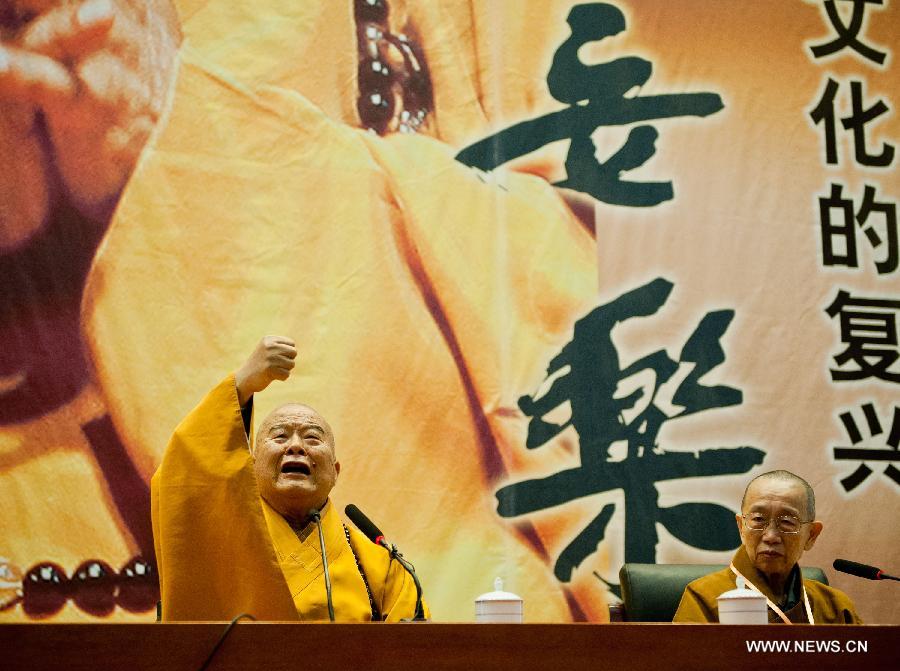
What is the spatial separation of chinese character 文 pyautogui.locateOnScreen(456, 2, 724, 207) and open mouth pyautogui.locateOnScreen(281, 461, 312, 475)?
114 centimetres

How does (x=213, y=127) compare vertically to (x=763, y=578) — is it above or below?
above

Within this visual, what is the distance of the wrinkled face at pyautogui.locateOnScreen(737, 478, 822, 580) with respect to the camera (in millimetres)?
2664

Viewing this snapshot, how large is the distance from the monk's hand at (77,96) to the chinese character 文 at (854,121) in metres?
2.00

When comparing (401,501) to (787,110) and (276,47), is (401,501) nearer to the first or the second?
(276,47)

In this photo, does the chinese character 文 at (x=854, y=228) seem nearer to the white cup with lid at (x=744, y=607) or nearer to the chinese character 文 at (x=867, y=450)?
the chinese character 文 at (x=867, y=450)

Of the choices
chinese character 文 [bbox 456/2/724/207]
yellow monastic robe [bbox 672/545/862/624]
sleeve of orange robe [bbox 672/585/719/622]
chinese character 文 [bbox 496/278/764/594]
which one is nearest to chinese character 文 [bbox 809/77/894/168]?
chinese character 文 [bbox 456/2/724/207]

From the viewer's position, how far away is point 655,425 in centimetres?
326

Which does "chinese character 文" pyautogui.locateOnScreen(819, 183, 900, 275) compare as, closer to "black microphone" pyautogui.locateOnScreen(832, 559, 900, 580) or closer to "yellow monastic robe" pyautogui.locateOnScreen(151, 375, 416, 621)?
"black microphone" pyautogui.locateOnScreen(832, 559, 900, 580)

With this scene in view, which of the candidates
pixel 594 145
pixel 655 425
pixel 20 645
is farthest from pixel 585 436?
pixel 20 645

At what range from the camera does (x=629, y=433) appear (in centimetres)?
322

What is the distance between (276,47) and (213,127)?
292mm

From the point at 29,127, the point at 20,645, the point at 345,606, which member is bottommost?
the point at 20,645

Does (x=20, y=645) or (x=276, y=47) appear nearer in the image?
(x=20, y=645)

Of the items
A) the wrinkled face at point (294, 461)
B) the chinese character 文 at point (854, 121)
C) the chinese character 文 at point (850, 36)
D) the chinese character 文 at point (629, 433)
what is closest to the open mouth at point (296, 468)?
the wrinkled face at point (294, 461)
